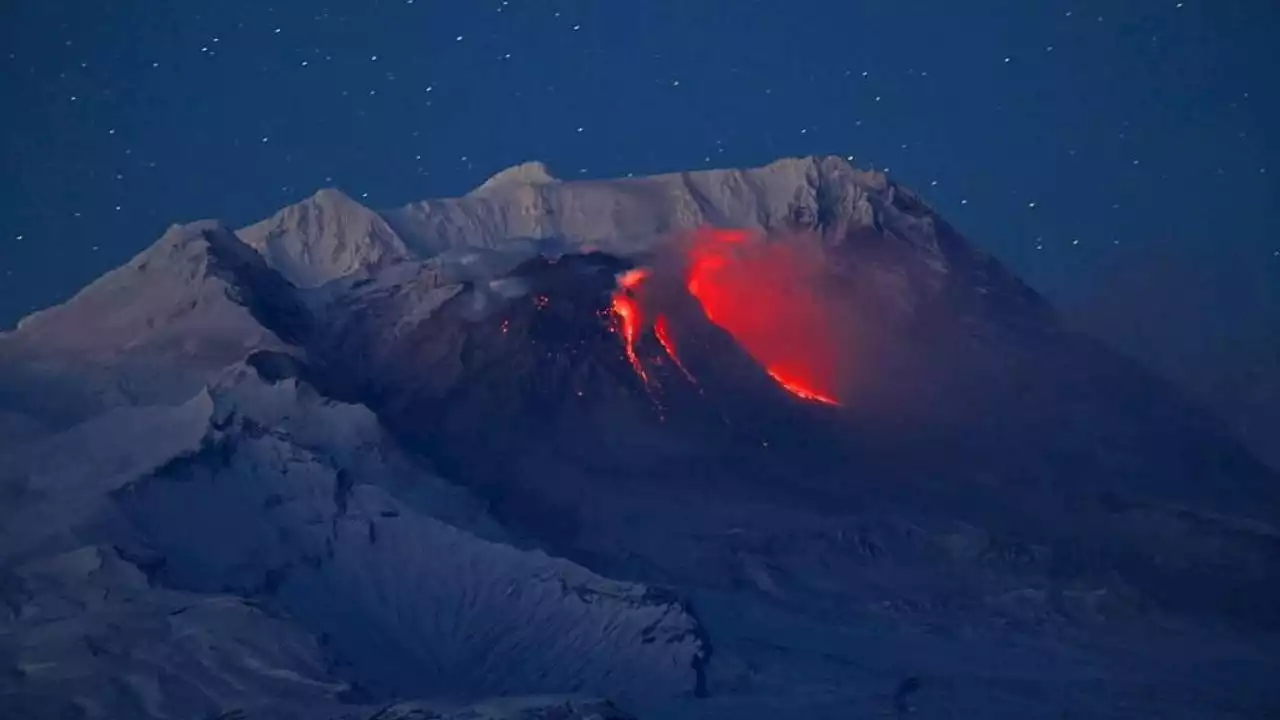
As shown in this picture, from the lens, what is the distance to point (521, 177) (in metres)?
64.4

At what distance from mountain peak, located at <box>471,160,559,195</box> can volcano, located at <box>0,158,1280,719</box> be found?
1440 millimetres

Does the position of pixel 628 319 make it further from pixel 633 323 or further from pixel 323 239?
pixel 323 239

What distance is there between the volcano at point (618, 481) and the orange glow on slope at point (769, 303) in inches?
5.1

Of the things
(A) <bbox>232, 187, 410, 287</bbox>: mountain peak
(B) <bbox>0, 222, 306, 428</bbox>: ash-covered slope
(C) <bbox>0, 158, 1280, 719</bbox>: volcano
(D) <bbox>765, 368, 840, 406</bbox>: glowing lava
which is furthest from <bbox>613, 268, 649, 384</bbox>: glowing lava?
(A) <bbox>232, 187, 410, 287</bbox>: mountain peak

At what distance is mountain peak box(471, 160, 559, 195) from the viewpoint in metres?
63.9

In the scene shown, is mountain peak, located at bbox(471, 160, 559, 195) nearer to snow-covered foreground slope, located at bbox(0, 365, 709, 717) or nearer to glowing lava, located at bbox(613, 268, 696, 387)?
glowing lava, located at bbox(613, 268, 696, 387)

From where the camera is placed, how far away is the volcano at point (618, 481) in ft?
103

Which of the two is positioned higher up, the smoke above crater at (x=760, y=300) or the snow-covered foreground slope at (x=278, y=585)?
the smoke above crater at (x=760, y=300)

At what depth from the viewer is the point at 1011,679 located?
111ft

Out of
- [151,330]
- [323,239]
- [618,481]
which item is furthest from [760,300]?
[151,330]

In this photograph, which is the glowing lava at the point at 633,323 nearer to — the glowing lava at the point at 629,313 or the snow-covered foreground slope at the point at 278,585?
the glowing lava at the point at 629,313

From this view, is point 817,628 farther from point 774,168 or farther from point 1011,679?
point 774,168

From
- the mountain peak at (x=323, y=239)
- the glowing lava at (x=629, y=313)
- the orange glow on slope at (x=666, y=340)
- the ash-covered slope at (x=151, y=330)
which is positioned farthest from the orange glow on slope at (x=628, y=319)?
the mountain peak at (x=323, y=239)

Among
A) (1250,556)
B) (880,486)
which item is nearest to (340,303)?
(880,486)
